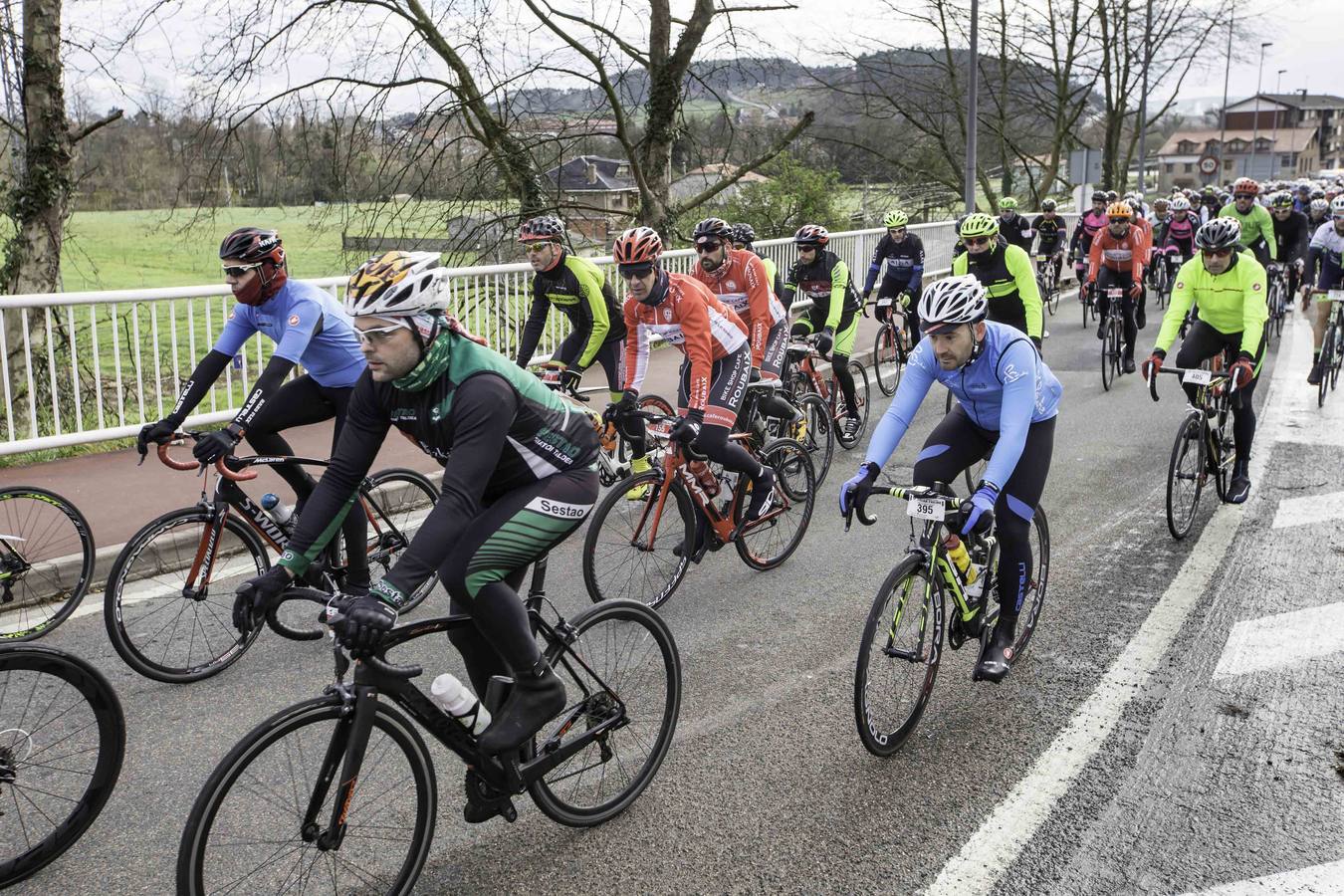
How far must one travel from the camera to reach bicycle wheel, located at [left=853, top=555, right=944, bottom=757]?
419cm

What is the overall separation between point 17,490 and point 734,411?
3722mm

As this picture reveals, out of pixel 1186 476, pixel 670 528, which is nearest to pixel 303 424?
pixel 670 528

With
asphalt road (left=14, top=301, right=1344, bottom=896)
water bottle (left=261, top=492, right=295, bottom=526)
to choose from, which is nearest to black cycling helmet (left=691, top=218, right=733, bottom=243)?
asphalt road (left=14, top=301, right=1344, bottom=896)

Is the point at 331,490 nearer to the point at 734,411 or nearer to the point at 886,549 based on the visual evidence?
the point at 734,411

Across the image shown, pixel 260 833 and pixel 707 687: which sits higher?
pixel 260 833

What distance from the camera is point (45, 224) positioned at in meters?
11.5

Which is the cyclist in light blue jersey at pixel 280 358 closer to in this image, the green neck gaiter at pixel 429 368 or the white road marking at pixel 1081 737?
the green neck gaiter at pixel 429 368

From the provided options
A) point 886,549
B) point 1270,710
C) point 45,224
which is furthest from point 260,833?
point 45,224

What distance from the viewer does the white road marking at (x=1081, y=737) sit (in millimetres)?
3574

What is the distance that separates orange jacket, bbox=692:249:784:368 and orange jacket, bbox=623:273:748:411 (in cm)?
141

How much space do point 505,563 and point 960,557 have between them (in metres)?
2.04

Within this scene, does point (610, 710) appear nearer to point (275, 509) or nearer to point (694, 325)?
point (275, 509)

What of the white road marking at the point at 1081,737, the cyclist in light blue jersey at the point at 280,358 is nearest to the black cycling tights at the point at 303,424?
the cyclist in light blue jersey at the point at 280,358

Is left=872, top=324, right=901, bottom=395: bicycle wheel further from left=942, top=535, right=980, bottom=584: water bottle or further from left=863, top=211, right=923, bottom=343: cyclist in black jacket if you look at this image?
left=942, top=535, right=980, bottom=584: water bottle
